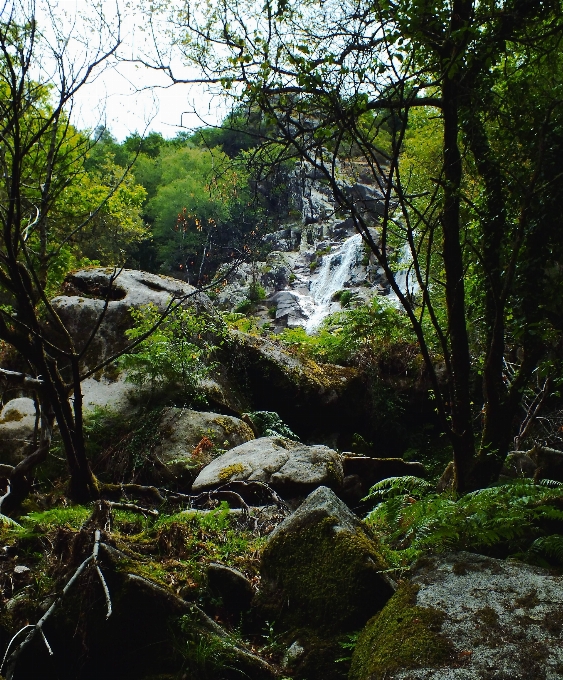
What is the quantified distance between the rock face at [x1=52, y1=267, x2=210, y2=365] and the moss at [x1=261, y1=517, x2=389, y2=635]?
7.37 meters

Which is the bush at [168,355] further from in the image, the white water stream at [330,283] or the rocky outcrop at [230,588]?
the white water stream at [330,283]

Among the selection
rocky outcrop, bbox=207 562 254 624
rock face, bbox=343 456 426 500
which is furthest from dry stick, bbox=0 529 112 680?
rock face, bbox=343 456 426 500

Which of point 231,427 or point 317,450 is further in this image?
point 231,427

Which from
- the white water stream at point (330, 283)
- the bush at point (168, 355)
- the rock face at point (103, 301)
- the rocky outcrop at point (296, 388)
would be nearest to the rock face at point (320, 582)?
the bush at point (168, 355)

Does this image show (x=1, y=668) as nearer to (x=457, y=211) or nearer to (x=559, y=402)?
(x=457, y=211)

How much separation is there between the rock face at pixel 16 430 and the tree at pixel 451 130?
19.9 feet

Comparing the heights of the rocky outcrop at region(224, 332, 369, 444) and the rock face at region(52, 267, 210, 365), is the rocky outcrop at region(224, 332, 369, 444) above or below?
below

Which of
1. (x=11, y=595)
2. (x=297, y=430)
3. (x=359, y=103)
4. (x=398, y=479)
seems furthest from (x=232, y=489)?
(x=297, y=430)

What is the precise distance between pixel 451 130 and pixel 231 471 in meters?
4.38

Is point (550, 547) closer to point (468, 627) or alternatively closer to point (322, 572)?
point (468, 627)

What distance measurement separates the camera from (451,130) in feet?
12.2

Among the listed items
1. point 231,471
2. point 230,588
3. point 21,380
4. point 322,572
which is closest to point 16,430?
point 231,471

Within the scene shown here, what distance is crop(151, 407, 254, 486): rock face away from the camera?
7.46 m

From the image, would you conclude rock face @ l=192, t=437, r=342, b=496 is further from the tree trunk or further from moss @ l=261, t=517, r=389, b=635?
moss @ l=261, t=517, r=389, b=635
